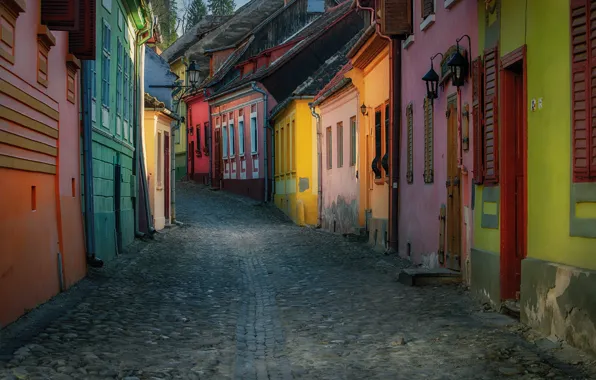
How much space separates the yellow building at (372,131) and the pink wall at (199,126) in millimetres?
29689

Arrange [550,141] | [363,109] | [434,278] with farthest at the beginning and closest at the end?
[363,109], [434,278], [550,141]

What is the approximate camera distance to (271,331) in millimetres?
9883

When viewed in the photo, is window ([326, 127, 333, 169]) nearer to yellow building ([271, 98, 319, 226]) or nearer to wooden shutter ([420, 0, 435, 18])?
yellow building ([271, 98, 319, 226])

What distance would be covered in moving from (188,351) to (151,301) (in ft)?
12.1

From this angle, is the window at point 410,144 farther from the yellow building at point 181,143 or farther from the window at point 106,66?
the yellow building at point 181,143

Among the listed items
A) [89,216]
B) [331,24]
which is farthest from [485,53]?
[331,24]

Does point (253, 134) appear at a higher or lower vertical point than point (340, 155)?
higher

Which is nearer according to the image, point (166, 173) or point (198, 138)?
point (166, 173)

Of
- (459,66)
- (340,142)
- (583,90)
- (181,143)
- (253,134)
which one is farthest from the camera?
(181,143)

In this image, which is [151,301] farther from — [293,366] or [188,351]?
[293,366]

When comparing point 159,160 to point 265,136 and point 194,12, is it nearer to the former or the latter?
point 265,136

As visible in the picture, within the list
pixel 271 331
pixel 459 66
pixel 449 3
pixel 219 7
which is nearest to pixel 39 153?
pixel 271 331

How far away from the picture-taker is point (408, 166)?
58.8ft

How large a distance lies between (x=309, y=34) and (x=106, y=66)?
23367mm
